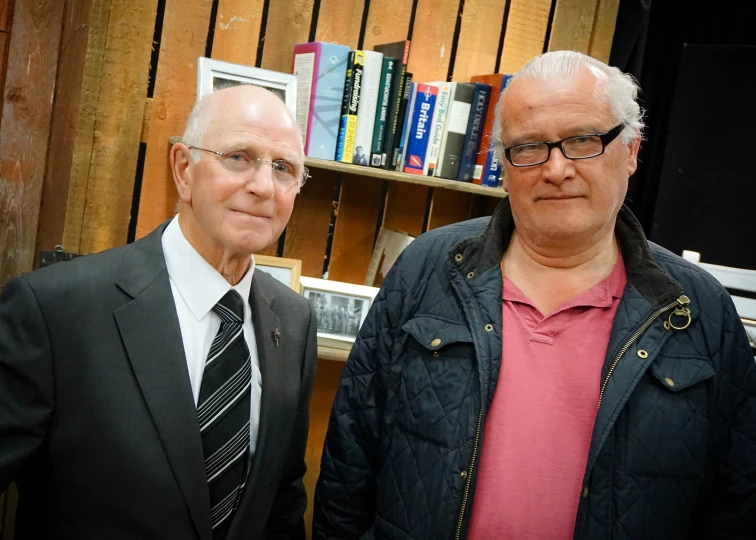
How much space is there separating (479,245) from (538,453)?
50 cm

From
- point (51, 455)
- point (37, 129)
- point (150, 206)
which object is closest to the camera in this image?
point (51, 455)

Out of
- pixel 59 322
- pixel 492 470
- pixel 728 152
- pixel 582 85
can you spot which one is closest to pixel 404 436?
pixel 492 470

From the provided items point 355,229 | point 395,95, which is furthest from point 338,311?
point 395,95

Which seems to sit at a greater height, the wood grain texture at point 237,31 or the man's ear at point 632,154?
the wood grain texture at point 237,31

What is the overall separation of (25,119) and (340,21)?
1.19 m

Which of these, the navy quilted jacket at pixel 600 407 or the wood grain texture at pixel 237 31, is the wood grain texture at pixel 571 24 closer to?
the wood grain texture at pixel 237 31

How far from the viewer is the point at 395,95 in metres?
→ 2.45

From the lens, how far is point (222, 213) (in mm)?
1539

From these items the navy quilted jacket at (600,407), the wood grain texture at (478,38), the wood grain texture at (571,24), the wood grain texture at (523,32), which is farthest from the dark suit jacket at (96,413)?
the wood grain texture at (571,24)

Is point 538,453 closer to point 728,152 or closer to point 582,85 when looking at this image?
point 582,85

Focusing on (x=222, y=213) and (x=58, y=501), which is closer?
(x=58, y=501)

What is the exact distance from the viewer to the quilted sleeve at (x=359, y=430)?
171 centimetres

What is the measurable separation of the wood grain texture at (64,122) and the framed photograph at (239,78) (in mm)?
409

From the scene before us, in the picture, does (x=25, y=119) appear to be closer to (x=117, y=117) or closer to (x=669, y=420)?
(x=117, y=117)
